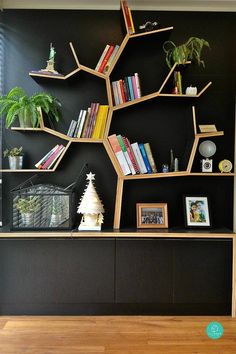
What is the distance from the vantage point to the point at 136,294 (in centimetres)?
255

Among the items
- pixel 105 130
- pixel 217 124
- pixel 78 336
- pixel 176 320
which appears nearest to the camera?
pixel 78 336

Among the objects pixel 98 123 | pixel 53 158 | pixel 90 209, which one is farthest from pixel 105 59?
pixel 90 209

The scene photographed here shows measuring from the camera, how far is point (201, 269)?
2561 millimetres

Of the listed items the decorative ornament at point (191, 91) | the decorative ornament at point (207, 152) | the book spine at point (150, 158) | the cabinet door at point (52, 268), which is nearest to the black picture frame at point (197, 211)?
the decorative ornament at point (207, 152)

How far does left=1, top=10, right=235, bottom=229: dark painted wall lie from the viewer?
9.34 ft

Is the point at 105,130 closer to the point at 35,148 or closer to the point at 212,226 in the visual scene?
the point at 35,148

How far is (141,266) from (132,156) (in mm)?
909

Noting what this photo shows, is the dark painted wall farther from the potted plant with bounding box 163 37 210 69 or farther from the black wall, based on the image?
the potted plant with bounding box 163 37 210 69

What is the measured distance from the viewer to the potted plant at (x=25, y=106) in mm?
2604

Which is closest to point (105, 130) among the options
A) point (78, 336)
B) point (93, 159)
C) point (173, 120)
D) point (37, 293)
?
point (93, 159)

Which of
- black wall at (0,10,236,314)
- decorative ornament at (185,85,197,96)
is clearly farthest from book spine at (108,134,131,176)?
decorative ornament at (185,85,197,96)

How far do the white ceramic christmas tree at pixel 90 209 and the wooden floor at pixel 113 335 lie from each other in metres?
0.74

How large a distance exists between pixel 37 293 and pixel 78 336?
49 cm

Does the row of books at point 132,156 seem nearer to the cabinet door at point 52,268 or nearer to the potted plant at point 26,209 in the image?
the cabinet door at point 52,268
